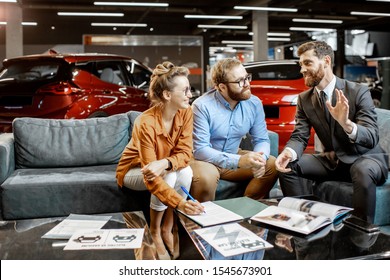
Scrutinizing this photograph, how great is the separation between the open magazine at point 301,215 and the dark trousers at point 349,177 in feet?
1.16

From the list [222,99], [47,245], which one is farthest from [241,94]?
[47,245]

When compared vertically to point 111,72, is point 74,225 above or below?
below

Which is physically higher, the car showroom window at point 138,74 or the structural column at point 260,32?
the structural column at point 260,32

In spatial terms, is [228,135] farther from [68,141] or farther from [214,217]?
[68,141]

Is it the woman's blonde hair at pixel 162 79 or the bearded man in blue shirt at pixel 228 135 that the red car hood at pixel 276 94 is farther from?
the woman's blonde hair at pixel 162 79

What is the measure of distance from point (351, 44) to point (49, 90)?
1134cm

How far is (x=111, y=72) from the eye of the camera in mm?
5582

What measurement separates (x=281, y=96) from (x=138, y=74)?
2.21m

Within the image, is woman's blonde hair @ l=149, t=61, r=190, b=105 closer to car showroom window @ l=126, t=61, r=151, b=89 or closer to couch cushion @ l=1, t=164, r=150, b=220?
couch cushion @ l=1, t=164, r=150, b=220

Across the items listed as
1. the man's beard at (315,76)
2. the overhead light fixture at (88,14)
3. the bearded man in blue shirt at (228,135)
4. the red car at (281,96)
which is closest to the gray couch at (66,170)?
the bearded man in blue shirt at (228,135)

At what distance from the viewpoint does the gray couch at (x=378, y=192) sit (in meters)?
2.29
